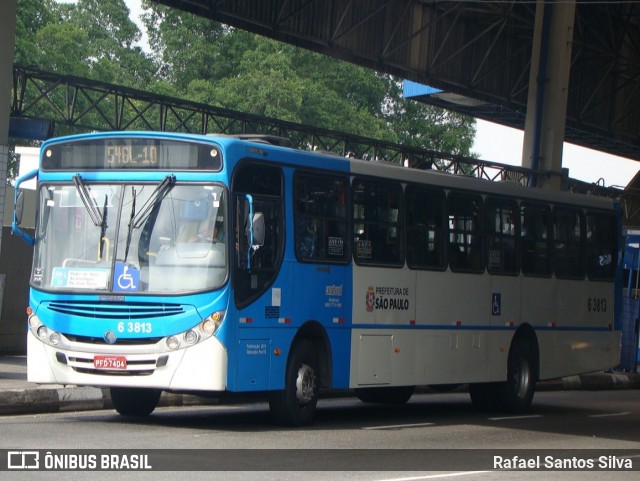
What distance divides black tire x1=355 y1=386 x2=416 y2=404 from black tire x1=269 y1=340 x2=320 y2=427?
4.15m

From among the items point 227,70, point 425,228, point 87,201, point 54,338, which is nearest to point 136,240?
point 87,201

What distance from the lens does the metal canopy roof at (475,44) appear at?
93.4 ft

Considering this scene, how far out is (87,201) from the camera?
13.5 meters

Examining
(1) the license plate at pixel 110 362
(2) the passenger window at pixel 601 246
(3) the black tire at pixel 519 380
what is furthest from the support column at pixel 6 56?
(2) the passenger window at pixel 601 246

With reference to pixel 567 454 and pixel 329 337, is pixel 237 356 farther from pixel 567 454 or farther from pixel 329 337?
pixel 567 454

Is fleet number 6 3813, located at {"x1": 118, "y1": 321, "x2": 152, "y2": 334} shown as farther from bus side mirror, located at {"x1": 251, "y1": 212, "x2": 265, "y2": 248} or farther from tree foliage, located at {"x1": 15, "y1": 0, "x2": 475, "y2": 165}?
tree foliage, located at {"x1": 15, "y1": 0, "x2": 475, "y2": 165}

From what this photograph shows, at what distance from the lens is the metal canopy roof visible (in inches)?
1121

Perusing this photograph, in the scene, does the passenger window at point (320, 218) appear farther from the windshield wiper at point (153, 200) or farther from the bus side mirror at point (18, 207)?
the bus side mirror at point (18, 207)

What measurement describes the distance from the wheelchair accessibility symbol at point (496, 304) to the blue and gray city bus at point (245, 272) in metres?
0.41

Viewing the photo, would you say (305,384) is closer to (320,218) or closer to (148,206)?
(320,218)

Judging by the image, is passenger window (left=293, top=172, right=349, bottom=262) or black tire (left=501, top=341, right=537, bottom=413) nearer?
passenger window (left=293, top=172, right=349, bottom=262)

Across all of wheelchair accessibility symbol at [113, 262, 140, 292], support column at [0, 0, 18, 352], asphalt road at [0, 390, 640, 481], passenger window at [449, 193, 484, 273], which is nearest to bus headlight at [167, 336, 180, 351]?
wheelchair accessibility symbol at [113, 262, 140, 292]

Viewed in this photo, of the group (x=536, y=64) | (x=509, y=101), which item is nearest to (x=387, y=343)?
(x=536, y=64)

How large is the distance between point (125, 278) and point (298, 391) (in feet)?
8.28
